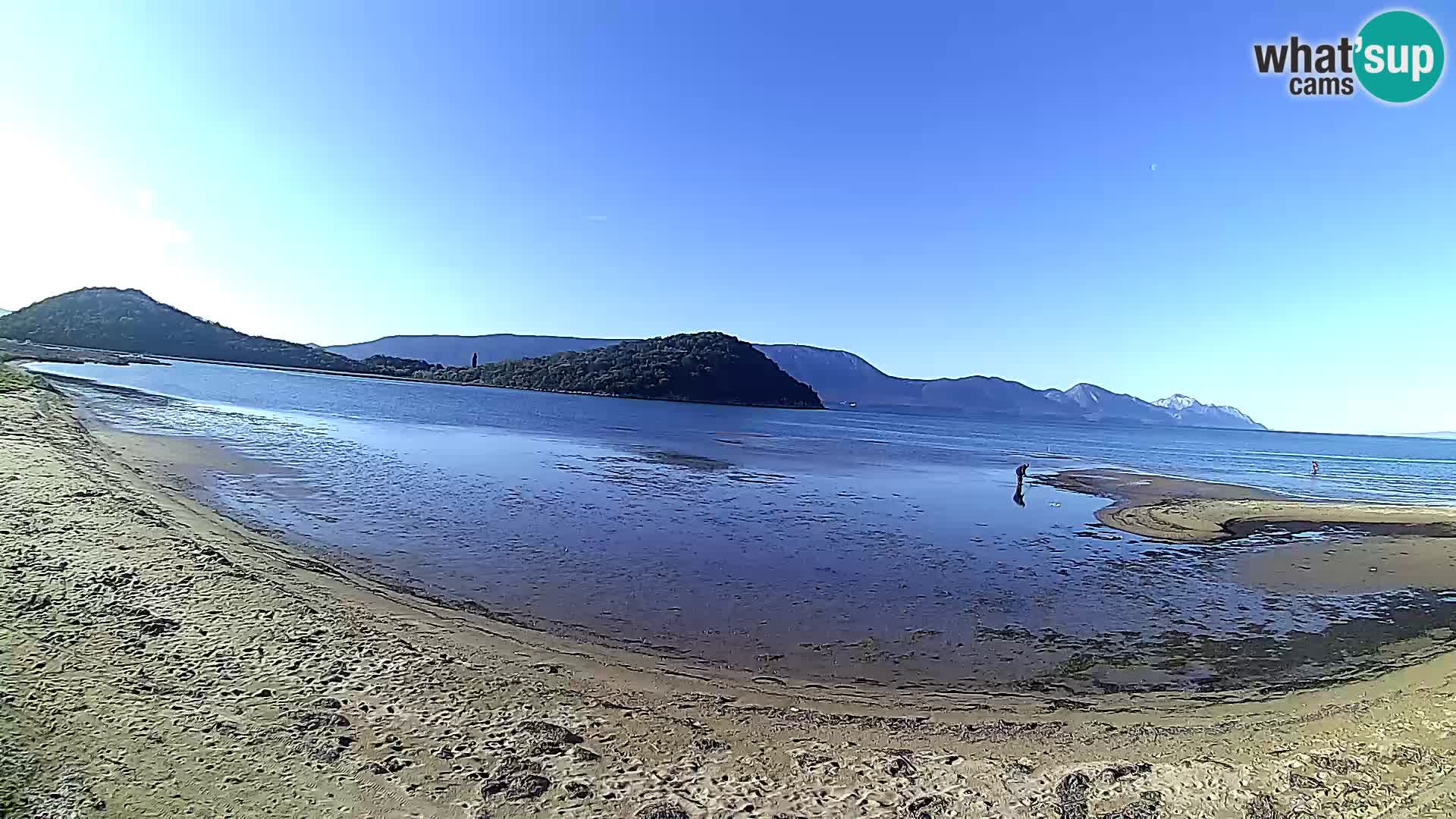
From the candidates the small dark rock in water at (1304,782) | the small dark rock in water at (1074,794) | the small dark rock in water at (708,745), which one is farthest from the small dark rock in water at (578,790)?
the small dark rock in water at (1304,782)

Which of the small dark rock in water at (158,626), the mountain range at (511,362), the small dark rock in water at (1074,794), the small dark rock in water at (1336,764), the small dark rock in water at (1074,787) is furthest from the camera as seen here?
the mountain range at (511,362)

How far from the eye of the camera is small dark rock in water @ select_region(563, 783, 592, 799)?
547cm

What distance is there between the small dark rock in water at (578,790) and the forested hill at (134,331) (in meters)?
196

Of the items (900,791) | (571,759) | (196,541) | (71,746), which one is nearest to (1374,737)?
(900,791)

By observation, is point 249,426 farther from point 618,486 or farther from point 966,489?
point 966,489

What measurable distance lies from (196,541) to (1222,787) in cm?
1458

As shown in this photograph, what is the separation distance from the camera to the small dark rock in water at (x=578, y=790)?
17.9 ft

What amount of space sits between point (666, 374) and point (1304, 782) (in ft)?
526

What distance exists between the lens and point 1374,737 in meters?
7.17

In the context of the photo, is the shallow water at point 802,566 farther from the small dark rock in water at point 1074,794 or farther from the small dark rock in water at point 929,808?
the small dark rock in water at point 929,808

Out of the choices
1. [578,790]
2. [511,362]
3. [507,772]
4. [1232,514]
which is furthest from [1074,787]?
[511,362]

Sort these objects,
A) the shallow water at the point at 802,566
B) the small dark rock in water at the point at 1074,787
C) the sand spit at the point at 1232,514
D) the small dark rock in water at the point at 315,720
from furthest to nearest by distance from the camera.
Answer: the sand spit at the point at 1232,514 → the shallow water at the point at 802,566 → the small dark rock in water at the point at 315,720 → the small dark rock in water at the point at 1074,787

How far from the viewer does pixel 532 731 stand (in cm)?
656

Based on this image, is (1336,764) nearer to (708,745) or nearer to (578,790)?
(708,745)
